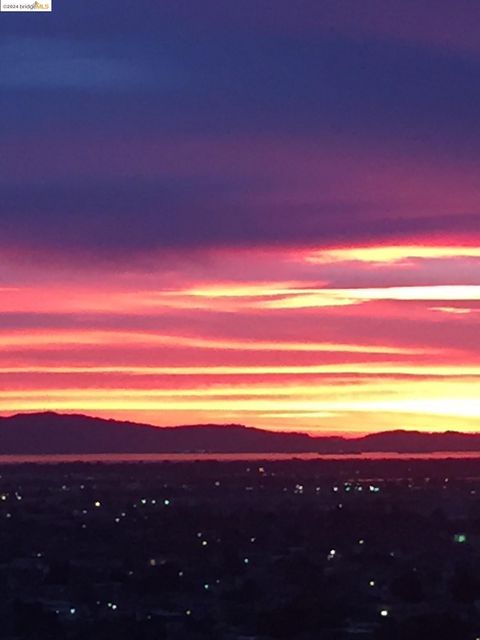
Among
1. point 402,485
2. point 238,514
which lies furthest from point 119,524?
point 402,485

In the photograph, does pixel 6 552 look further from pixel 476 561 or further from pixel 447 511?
pixel 447 511

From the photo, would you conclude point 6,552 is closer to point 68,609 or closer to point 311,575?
point 311,575

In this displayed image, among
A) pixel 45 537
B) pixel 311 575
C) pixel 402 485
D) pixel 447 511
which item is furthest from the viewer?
pixel 402 485

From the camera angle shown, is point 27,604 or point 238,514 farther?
point 238,514

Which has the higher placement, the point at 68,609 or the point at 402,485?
the point at 402,485

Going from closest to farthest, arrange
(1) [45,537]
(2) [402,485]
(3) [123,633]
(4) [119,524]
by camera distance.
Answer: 1. (3) [123,633]
2. (1) [45,537]
3. (4) [119,524]
4. (2) [402,485]

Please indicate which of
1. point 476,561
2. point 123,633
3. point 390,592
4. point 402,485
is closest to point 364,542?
point 476,561
